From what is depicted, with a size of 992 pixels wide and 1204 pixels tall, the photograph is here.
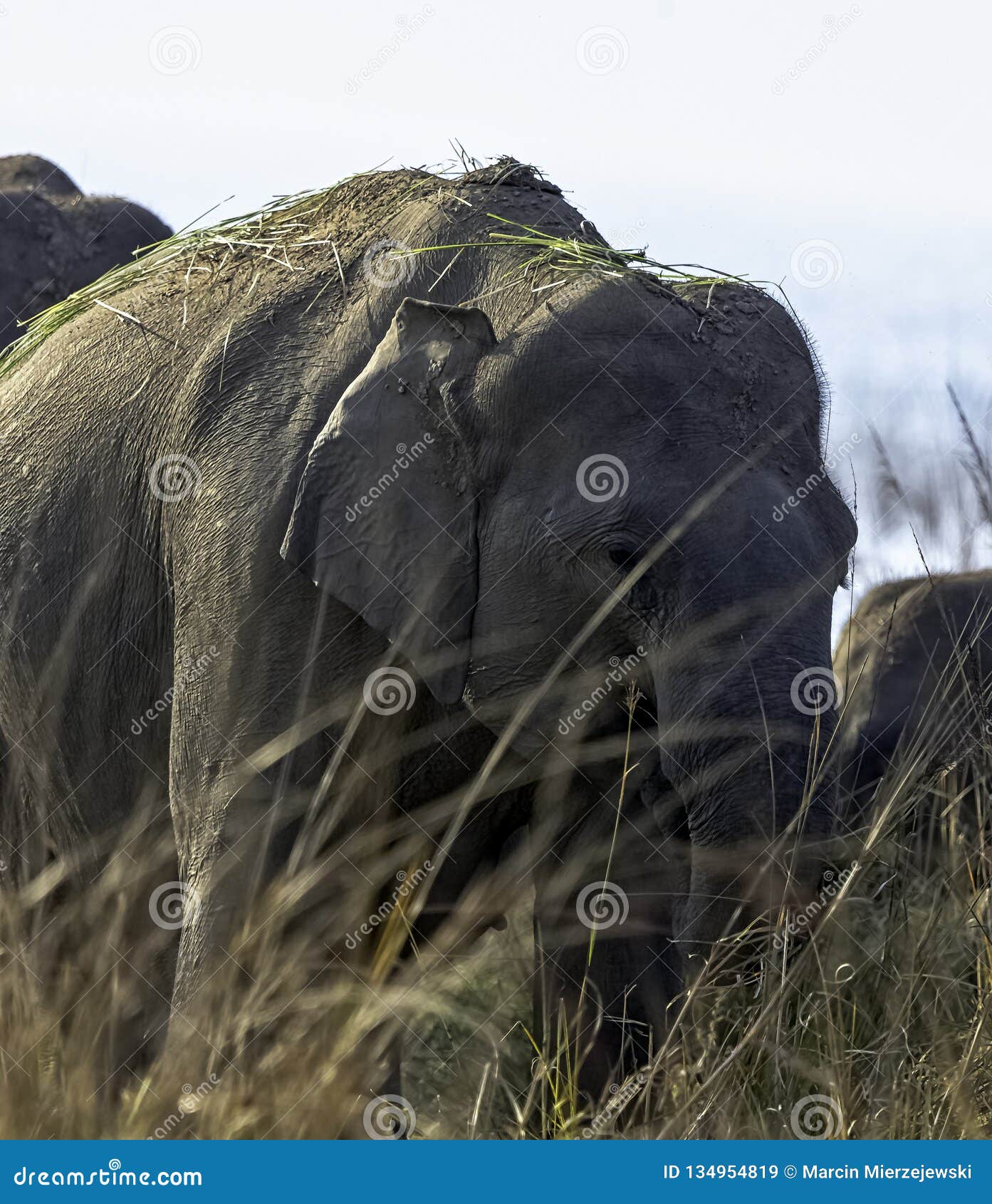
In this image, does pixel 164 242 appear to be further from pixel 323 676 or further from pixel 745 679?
pixel 745 679

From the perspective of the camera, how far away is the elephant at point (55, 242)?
10406mm

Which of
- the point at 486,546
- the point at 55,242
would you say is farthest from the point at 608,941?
the point at 55,242

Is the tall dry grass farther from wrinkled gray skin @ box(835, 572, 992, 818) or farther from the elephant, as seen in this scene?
the elephant

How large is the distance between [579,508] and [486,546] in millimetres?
308

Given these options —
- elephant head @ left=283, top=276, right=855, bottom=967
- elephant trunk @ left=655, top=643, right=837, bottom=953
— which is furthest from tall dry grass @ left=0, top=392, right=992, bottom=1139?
elephant head @ left=283, top=276, right=855, bottom=967

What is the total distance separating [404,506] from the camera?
4.54 m

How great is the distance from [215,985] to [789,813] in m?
1.52

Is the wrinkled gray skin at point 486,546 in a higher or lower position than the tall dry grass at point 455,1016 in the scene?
higher

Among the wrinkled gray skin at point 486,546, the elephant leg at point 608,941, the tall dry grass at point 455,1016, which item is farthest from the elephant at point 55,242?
the elephant leg at point 608,941

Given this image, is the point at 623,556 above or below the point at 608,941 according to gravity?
above

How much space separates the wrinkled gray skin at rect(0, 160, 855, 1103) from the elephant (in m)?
5.46

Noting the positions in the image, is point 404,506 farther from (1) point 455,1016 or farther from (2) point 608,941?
(2) point 608,941

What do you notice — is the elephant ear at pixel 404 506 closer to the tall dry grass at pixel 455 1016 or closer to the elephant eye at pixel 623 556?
the elephant eye at pixel 623 556

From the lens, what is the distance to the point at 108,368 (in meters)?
5.51
